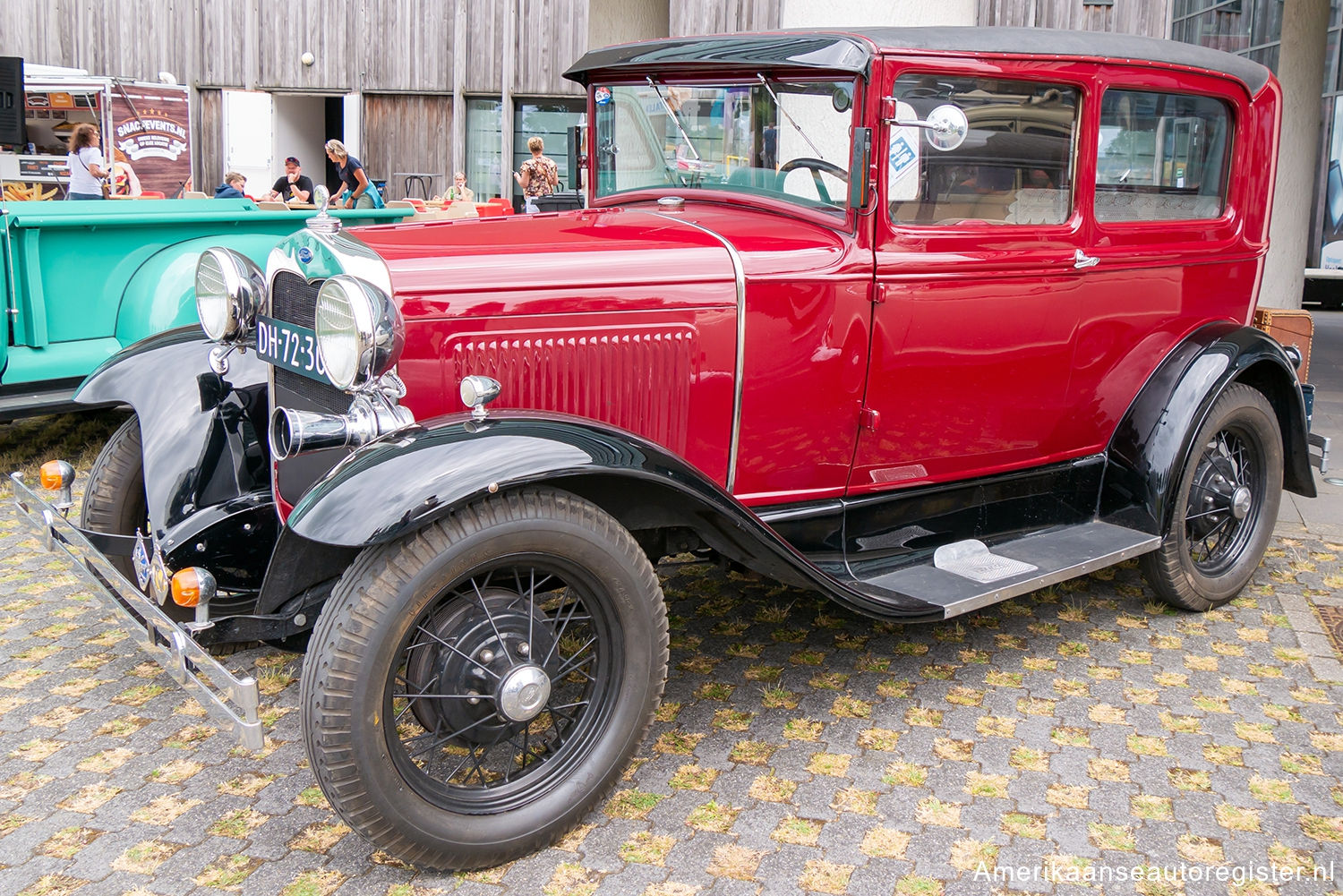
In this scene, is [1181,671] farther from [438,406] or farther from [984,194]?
[438,406]

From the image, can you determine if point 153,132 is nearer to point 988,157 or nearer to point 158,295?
point 158,295

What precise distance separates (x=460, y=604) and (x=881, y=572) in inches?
53.8

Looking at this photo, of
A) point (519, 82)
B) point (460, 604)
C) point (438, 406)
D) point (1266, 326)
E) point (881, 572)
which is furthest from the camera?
point (519, 82)

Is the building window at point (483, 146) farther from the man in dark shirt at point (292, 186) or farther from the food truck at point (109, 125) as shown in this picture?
the food truck at point (109, 125)

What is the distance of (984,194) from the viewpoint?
335 cm

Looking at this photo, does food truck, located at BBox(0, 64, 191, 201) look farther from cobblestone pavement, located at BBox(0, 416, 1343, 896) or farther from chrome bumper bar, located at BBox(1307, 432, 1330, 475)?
chrome bumper bar, located at BBox(1307, 432, 1330, 475)

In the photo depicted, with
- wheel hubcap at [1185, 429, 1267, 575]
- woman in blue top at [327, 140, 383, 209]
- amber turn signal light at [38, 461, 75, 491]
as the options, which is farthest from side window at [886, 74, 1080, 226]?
woman in blue top at [327, 140, 383, 209]

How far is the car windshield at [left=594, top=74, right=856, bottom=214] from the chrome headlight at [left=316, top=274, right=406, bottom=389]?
135 centimetres

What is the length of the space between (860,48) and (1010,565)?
5.31 feet

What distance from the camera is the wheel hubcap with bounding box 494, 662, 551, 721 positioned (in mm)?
2432

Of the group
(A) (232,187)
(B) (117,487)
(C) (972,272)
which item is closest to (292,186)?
(A) (232,187)

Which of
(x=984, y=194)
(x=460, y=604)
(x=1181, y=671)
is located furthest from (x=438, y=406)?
(x=1181, y=671)

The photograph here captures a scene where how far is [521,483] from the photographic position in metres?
2.35

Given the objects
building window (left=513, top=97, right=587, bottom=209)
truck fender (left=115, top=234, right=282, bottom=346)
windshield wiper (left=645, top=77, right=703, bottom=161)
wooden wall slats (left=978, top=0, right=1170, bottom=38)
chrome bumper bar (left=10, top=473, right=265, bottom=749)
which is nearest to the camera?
chrome bumper bar (left=10, top=473, right=265, bottom=749)
